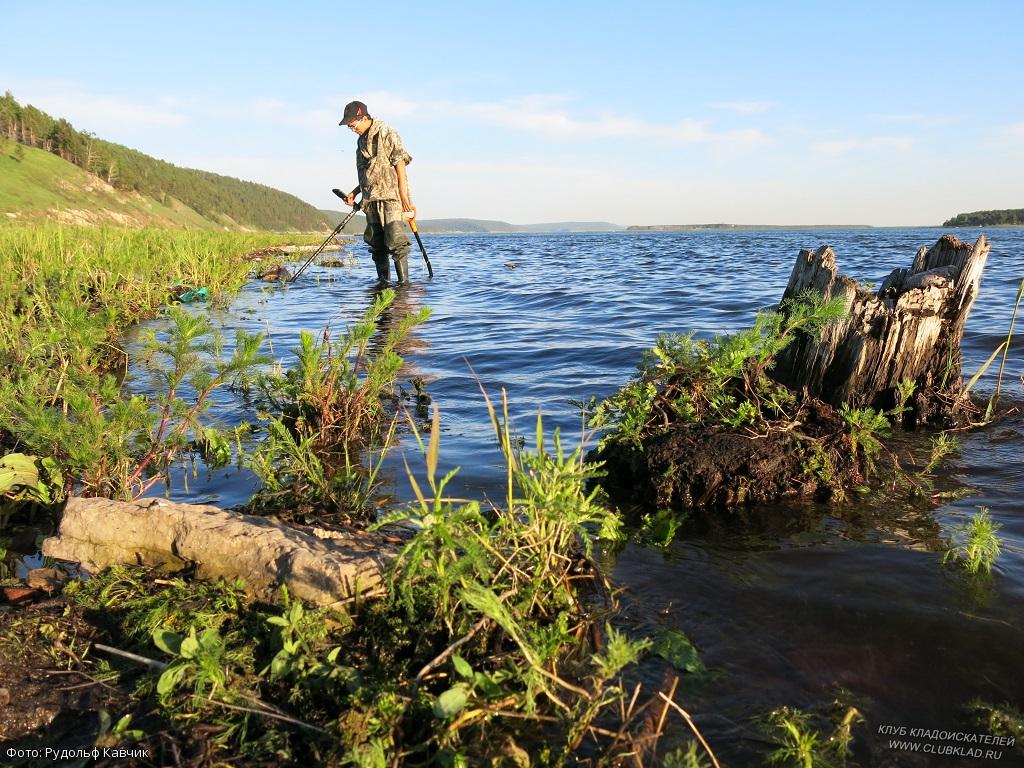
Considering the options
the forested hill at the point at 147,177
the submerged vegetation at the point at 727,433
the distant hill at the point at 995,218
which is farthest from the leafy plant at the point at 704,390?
the distant hill at the point at 995,218

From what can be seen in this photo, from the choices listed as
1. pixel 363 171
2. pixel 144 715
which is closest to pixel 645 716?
pixel 144 715

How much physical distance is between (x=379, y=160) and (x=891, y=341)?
1049cm

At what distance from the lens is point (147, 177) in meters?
104

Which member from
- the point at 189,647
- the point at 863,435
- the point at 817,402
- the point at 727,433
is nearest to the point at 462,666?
the point at 189,647

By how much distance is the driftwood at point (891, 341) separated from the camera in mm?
4828

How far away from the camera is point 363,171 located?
13.1 meters

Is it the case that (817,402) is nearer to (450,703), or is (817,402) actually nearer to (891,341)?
(891,341)

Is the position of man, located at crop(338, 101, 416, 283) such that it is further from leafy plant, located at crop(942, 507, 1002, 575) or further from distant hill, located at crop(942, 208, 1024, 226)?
distant hill, located at crop(942, 208, 1024, 226)

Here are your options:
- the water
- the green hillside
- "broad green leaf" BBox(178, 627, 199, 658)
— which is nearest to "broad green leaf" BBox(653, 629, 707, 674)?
the water

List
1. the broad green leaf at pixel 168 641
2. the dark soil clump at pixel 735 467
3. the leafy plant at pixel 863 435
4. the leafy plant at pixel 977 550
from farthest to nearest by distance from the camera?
the leafy plant at pixel 863 435 < the dark soil clump at pixel 735 467 < the leafy plant at pixel 977 550 < the broad green leaf at pixel 168 641

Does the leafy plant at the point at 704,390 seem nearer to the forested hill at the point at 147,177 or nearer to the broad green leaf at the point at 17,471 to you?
the broad green leaf at the point at 17,471

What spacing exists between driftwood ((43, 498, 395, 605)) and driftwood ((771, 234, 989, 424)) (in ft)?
12.1

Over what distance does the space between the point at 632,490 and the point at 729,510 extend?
0.57 meters

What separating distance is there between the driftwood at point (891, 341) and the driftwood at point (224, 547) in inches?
145
